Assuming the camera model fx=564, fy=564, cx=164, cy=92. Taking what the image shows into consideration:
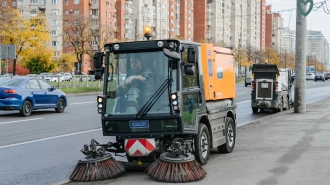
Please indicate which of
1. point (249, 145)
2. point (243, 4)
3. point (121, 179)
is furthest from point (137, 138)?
point (243, 4)

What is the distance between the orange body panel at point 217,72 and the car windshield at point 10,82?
40.4ft

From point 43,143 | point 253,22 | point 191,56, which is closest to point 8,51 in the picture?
point 43,143

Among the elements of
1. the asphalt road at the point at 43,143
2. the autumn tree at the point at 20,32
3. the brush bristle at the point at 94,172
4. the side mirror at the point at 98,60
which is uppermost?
the autumn tree at the point at 20,32

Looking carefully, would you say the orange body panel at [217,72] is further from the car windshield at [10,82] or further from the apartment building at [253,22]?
the apartment building at [253,22]

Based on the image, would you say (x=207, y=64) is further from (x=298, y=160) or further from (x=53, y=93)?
(x=53, y=93)

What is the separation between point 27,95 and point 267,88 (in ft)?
36.5

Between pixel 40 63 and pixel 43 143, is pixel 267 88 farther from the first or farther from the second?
pixel 40 63

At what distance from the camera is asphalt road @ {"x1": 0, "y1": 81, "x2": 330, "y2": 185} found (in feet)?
33.3

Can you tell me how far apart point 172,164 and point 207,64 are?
2687 mm

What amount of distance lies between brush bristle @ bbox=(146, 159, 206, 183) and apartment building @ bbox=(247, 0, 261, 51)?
163485mm

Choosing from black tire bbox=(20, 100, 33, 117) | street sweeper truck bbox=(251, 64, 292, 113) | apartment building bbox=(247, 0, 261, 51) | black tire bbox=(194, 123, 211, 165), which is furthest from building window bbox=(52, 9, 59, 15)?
black tire bbox=(194, 123, 211, 165)

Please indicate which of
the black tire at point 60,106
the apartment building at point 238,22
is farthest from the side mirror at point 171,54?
the apartment building at point 238,22

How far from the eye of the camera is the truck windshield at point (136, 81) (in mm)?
9508

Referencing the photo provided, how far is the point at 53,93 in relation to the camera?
23859 mm
